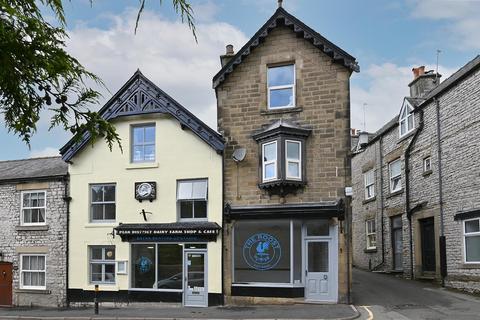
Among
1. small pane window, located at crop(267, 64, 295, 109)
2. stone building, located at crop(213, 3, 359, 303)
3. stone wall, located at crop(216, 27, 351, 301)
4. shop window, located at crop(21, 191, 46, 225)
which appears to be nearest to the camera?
stone building, located at crop(213, 3, 359, 303)

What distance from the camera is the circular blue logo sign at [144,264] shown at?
2029cm

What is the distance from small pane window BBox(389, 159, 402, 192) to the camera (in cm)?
2553

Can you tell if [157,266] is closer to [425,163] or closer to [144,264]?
[144,264]

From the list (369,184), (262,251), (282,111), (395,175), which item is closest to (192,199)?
(262,251)

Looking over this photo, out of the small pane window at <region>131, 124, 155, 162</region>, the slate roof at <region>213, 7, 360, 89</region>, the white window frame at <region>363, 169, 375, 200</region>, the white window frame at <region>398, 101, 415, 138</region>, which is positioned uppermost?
the slate roof at <region>213, 7, 360, 89</region>

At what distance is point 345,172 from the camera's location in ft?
61.1

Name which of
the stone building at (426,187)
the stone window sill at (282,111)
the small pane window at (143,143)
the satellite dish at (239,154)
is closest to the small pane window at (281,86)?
the stone window sill at (282,111)

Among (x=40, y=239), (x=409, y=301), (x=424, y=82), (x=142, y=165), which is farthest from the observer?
(x=424, y=82)

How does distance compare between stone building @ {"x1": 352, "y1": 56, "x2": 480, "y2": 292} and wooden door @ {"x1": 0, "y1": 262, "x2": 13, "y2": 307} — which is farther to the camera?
wooden door @ {"x1": 0, "y1": 262, "x2": 13, "y2": 307}

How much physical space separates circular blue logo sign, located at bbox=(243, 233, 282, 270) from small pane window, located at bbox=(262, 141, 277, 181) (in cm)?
211

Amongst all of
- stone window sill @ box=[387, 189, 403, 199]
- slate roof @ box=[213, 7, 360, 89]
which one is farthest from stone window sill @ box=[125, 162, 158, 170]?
stone window sill @ box=[387, 189, 403, 199]

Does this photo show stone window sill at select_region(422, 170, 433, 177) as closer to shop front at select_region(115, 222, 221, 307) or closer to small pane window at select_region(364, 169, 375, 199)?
small pane window at select_region(364, 169, 375, 199)

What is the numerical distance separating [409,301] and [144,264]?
31.3ft

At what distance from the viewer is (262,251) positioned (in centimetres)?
1930
